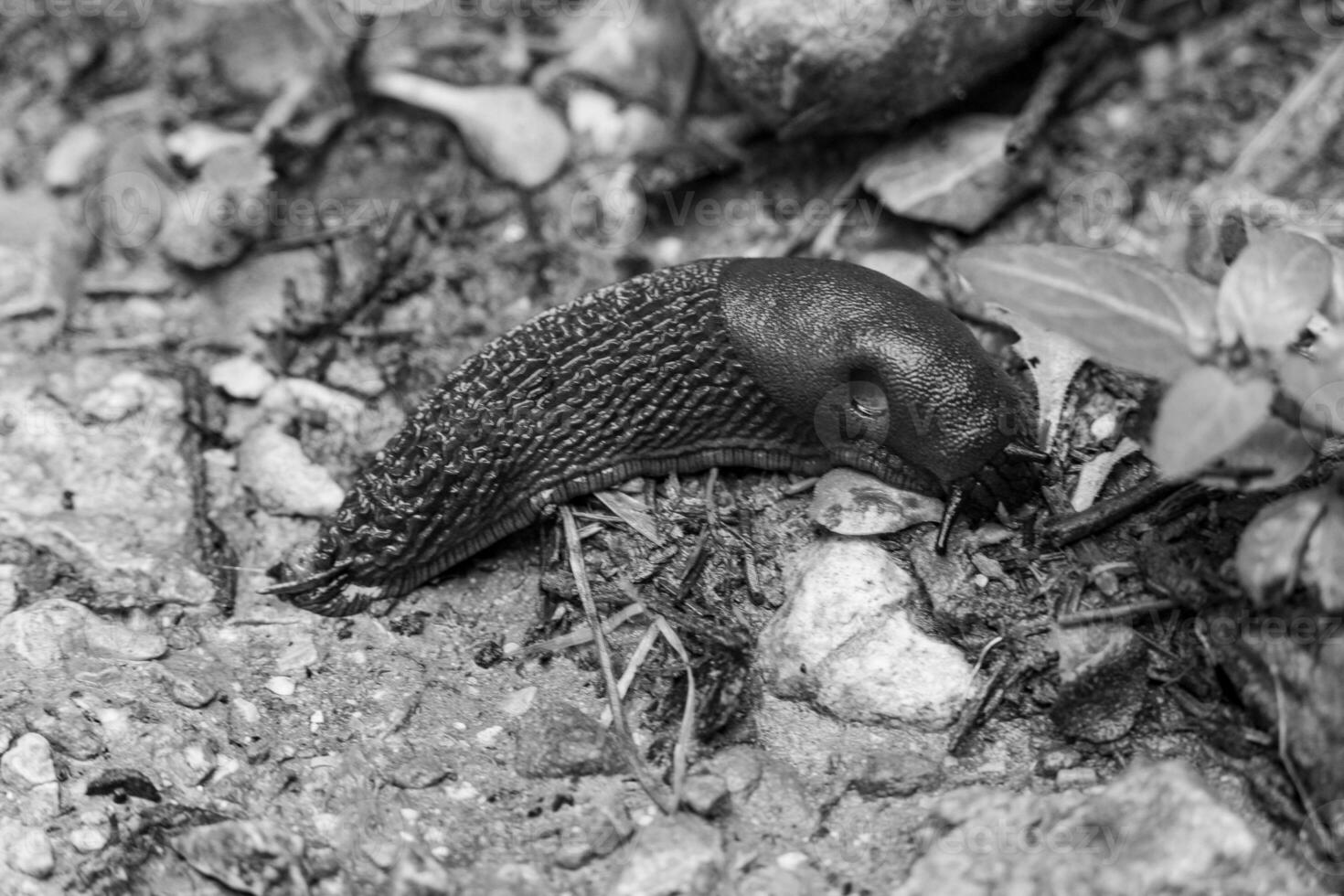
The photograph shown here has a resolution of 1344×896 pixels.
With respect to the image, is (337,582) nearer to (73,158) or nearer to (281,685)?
(281,685)

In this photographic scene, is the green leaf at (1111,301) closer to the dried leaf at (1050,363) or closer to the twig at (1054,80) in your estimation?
the dried leaf at (1050,363)

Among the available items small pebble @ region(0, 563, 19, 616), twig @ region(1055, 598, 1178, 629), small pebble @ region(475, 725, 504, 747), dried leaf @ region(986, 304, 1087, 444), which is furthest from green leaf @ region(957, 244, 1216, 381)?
small pebble @ region(0, 563, 19, 616)

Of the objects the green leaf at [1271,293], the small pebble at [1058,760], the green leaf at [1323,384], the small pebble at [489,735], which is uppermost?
the green leaf at [1271,293]

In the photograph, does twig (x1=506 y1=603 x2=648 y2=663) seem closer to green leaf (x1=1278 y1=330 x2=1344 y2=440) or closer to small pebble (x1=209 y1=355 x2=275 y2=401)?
small pebble (x1=209 y1=355 x2=275 y2=401)

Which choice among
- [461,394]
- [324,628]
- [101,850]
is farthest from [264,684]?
[461,394]

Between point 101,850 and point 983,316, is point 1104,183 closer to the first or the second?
point 983,316

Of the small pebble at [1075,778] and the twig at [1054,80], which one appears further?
the twig at [1054,80]

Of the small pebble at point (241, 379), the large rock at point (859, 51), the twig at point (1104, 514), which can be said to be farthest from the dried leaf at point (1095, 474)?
the small pebble at point (241, 379)

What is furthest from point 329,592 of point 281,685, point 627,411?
point 627,411
